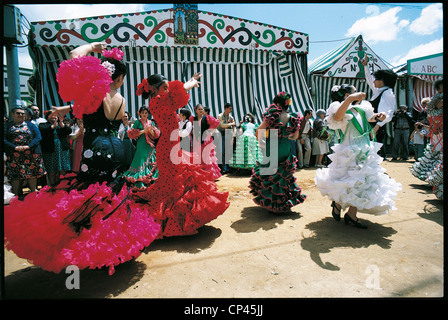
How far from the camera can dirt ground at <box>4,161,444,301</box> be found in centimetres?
223

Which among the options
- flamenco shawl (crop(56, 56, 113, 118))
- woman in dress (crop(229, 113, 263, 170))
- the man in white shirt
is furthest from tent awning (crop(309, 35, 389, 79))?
flamenco shawl (crop(56, 56, 113, 118))

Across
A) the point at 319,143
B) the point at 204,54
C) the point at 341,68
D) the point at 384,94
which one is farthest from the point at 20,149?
the point at 341,68

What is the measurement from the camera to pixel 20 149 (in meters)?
4.68

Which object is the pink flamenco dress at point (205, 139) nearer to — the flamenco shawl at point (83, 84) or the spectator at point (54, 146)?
the spectator at point (54, 146)

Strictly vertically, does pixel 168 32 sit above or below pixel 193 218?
above

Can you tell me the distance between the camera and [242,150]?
737cm

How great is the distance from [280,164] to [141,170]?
88.0 inches

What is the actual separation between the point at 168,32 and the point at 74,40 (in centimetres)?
294

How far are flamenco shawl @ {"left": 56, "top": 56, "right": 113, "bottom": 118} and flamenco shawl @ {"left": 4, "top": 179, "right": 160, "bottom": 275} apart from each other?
708 mm

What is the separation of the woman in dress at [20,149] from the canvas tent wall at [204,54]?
4.25 m

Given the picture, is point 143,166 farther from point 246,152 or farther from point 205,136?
point 246,152
